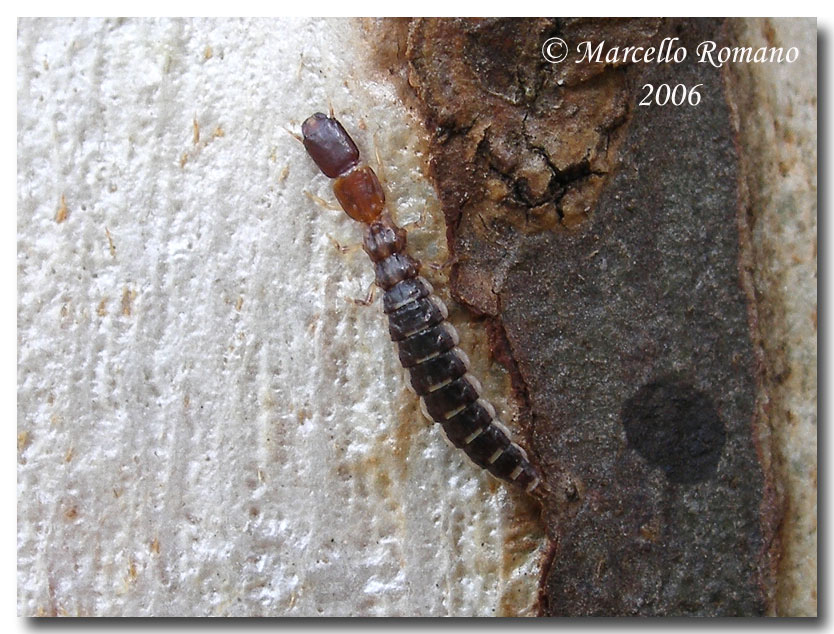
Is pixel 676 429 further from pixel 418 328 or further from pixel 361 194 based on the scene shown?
pixel 361 194

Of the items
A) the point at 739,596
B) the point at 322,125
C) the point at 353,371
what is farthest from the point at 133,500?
the point at 739,596

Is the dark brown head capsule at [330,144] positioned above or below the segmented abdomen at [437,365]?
above

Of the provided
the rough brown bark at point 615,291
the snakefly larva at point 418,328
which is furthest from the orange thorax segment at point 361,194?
the rough brown bark at point 615,291

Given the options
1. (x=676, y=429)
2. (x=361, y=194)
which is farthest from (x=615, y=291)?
(x=361, y=194)

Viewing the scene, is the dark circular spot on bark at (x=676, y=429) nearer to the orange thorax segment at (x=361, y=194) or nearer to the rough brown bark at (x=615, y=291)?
the rough brown bark at (x=615, y=291)

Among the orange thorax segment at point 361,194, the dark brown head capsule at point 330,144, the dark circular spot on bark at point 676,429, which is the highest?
the dark brown head capsule at point 330,144

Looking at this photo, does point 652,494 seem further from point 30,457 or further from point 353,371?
point 30,457

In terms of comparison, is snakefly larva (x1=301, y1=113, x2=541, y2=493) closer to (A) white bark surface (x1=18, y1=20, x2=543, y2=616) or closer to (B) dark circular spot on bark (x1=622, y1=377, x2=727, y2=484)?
(A) white bark surface (x1=18, y1=20, x2=543, y2=616)
